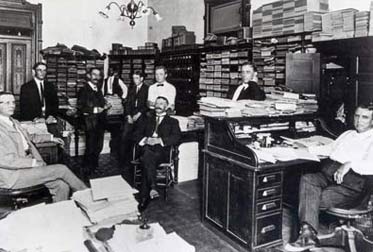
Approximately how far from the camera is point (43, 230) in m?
1.65

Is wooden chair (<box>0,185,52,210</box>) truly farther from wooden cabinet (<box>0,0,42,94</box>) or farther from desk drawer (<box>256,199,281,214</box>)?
wooden cabinet (<box>0,0,42,94</box>)

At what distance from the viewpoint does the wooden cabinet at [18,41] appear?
25.3ft

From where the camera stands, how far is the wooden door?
25.3ft

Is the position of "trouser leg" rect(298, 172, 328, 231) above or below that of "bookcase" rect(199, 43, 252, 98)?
below

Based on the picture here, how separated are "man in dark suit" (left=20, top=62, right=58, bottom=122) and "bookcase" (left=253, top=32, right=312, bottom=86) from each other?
10.7ft

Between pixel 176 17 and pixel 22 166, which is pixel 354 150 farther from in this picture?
pixel 176 17

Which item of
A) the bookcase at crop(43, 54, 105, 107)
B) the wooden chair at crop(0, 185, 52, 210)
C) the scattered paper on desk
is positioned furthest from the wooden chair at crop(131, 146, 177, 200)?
the bookcase at crop(43, 54, 105, 107)

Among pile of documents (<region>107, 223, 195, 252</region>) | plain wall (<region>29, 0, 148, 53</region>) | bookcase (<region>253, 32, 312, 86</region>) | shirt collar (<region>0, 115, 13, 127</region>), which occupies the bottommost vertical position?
pile of documents (<region>107, 223, 195, 252</region>)

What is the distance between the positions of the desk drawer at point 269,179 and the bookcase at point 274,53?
2306 mm

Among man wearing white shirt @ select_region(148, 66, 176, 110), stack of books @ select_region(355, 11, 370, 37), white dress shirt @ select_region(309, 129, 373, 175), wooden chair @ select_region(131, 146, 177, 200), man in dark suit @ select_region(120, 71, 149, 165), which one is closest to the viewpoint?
white dress shirt @ select_region(309, 129, 373, 175)

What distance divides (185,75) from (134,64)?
183 cm

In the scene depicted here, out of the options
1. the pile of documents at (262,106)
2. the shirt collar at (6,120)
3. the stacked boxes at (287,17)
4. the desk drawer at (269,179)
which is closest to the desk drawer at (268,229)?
the desk drawer at (269,179)

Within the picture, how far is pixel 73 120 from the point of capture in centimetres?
668

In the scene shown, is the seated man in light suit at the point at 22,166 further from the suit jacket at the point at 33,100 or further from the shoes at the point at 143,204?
the suit jacket at the point at 33,100
